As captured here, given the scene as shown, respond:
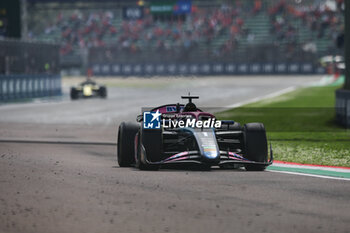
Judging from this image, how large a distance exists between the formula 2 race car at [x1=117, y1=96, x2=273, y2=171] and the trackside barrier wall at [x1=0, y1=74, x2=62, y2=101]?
22.0 metres

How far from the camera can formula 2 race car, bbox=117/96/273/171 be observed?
965 centimetres

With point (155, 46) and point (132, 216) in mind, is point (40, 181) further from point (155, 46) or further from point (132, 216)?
point (155, 46)

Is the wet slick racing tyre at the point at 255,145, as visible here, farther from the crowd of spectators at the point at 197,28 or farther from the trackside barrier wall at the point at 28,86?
the crowd of spectators at the point at 197,28

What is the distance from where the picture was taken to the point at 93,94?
35.0 meters

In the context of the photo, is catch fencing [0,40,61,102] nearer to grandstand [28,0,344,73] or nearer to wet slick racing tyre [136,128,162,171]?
grandstand [28,0,344,73]

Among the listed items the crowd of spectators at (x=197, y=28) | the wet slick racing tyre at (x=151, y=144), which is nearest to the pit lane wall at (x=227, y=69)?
the crowd of spectators at (x=197, y=28)

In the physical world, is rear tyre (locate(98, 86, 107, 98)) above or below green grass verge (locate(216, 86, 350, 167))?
below

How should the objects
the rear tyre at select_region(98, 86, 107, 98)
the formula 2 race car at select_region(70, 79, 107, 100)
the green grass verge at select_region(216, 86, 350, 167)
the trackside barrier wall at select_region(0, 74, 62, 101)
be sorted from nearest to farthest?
the green grass verge at select_region(216, 86, 350, 167) → the trackside barrier wall at select_region(0, 74, 62, 101) → the formula 2 race car at select_region(70, 79, 107, 100) → the rear tyre at select_region(98, 86, 107, 98)

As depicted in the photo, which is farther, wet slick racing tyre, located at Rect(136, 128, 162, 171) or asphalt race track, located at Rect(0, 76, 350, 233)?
wet slick racing tyre, located at Rect(136, 128, 162, 171)

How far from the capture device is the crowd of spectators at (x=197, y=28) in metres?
63.5

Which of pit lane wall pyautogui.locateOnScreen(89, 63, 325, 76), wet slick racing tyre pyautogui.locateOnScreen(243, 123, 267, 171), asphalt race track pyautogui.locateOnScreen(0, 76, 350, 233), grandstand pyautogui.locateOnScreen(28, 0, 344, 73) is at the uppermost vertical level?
grandstand pyautogui.locateOnScreen(28, 0, 344, 73)

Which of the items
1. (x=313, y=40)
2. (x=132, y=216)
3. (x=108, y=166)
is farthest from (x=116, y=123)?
(x=313, y=40)

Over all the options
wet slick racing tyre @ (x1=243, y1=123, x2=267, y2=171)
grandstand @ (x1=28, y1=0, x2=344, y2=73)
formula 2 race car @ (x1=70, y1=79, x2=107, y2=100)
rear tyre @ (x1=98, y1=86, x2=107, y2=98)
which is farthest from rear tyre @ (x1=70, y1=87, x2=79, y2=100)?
grandstand @ (x1=28, y1=0, x2=344, y2=73)

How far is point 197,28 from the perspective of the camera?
67750mm
